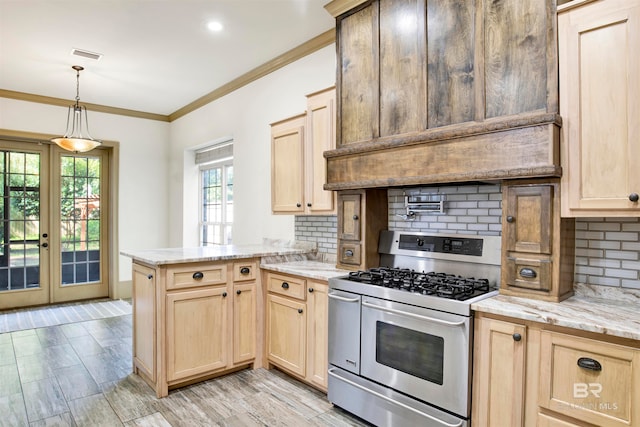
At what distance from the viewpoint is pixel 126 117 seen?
5867 mm

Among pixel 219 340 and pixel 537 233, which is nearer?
pixel 537 233

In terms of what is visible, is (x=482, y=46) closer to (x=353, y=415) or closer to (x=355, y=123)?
(x=355, y=123)

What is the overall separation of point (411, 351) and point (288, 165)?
1.85m

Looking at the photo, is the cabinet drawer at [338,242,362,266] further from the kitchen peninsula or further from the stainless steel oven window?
the stainless steel oven window

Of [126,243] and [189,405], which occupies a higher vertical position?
[126,243]

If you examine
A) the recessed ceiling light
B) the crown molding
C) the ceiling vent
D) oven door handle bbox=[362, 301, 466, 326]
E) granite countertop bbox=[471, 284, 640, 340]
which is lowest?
oven door handle bbox=[362, 301, 466, 326]

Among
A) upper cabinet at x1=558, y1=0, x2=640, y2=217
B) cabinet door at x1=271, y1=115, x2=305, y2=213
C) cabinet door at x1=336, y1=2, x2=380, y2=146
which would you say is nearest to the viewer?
upper cabinet at x1=558, y1=0, x2=640, y2=217

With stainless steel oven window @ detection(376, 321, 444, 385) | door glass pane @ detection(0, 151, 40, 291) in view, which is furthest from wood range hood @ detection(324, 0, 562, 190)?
door glass pane @ detection(0, 151, 40, 291)

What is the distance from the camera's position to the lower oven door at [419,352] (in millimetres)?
1922

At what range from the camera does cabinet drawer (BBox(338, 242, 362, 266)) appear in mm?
2848

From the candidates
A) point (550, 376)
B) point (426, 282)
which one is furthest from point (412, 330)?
point (550, 376)

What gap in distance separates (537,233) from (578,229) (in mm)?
310

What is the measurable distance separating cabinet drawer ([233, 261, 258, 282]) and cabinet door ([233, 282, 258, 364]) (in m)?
0.06

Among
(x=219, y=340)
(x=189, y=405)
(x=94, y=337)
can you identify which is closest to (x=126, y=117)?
(x=94, y=337)
